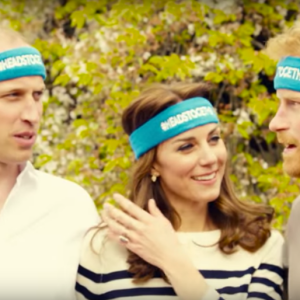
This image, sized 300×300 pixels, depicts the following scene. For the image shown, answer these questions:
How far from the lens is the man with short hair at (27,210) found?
10.4 ft

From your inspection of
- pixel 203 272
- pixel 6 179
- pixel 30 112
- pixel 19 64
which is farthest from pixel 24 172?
pixel 203 272

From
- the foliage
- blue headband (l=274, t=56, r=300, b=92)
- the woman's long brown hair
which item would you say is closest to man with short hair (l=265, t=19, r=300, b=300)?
blue headband (l=274, t=56, r=300, b=92)

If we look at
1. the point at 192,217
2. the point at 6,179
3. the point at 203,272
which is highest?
the point at 6,179

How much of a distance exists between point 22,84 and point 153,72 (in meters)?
2.38

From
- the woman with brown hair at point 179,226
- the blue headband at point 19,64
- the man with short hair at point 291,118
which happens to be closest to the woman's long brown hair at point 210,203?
the woman with brown hair at point 179,226

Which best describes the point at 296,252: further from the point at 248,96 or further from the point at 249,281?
the point at 248,96

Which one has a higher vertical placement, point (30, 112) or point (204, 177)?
point (30, 112)

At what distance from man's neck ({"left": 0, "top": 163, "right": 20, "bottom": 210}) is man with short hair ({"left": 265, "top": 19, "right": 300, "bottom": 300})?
1.25 metres

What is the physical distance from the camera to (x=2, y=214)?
129 inches

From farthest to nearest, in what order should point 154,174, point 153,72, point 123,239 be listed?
point 153,72 → point 154,174 → point 123,239

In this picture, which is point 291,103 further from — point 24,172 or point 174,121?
point 24,172

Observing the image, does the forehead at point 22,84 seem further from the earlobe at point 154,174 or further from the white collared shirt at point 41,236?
the earlobe at point 154,174

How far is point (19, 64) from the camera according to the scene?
129 inches

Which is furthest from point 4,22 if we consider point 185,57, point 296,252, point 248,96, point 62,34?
point 296,252
